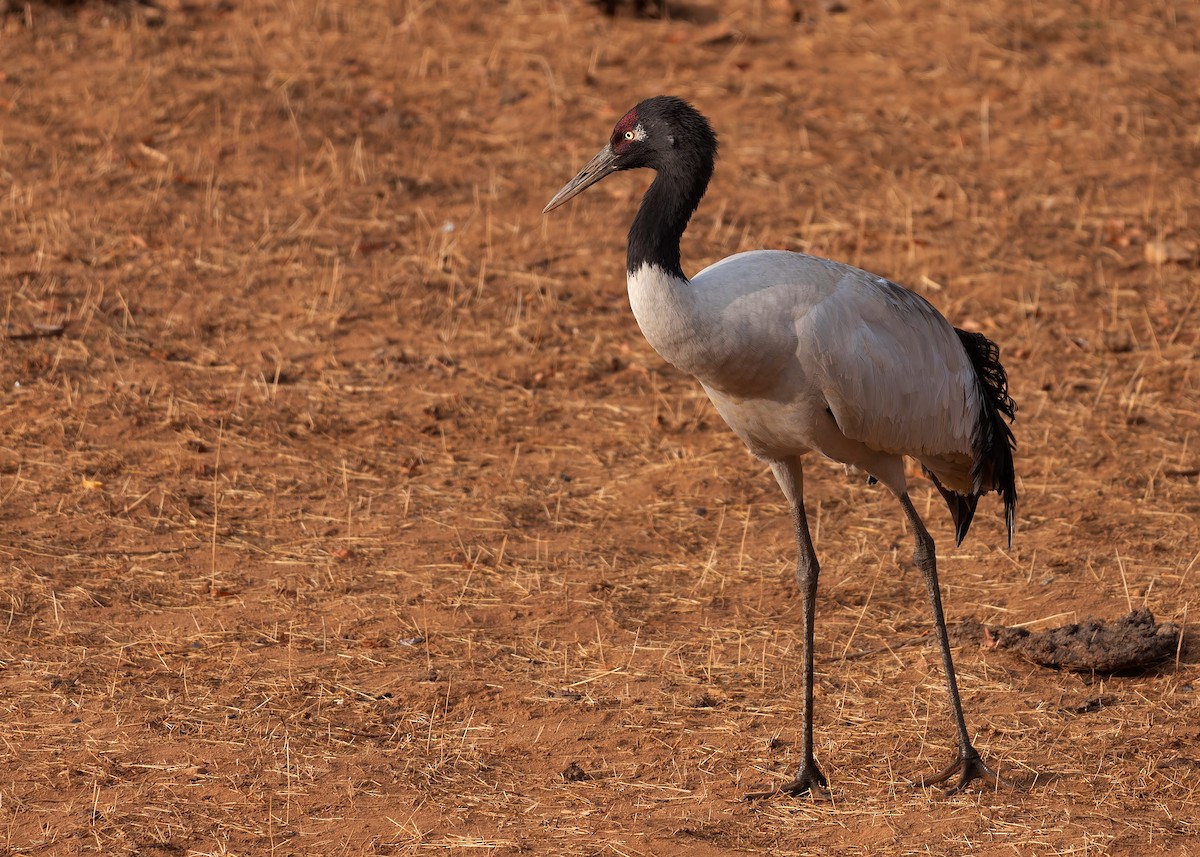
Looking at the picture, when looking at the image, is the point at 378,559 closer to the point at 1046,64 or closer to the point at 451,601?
the point at 451,601

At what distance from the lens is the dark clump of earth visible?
5586mm

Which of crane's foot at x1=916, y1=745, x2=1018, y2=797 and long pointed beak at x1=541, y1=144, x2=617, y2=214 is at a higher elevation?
long pointed beak at x1=541, y1=144, x2=617, y2=214

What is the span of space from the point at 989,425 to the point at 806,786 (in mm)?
1543

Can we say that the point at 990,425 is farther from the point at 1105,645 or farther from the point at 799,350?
the point at 799,350

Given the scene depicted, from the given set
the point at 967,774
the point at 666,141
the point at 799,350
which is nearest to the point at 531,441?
the point at 666,141

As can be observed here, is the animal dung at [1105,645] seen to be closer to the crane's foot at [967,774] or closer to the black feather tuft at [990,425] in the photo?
the black feather tuft at [990,425]

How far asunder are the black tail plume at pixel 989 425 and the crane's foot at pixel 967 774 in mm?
989

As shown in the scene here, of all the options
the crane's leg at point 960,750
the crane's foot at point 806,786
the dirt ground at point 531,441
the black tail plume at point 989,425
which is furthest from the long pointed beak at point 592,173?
the crane's foot at point 806,786

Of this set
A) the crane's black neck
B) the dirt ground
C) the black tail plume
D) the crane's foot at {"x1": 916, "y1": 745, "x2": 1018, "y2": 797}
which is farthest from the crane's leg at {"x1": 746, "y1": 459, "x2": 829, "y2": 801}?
the crane's black neck

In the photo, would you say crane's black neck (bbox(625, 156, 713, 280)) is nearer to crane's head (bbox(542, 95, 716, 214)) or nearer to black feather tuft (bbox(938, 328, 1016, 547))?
crane's head (bbox(542, 95, 716, 214))

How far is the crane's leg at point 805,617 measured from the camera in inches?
195

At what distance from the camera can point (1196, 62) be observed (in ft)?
39.9

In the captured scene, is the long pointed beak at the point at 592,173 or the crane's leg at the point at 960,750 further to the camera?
the long pointed beak at the point at 592,173

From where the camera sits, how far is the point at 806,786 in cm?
496
